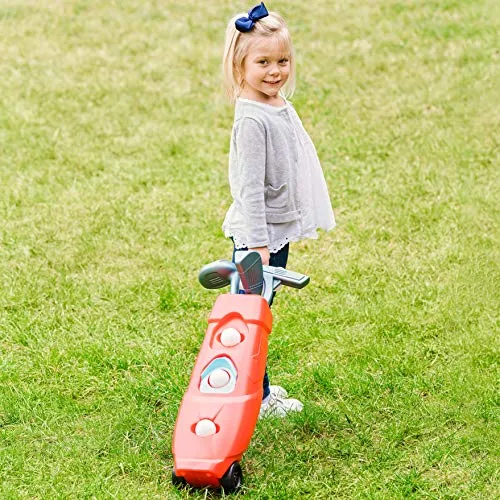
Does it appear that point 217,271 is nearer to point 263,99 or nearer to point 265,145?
point 265,145

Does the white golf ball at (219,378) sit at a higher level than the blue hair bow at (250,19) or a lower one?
lower

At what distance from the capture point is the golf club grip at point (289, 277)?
3.30 meters

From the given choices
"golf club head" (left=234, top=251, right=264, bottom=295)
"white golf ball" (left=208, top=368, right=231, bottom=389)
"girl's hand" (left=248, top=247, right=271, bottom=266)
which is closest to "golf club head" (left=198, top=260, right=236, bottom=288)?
"golf club head" (left=234, top=251, right=264, bottom=295)

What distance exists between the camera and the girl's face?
3.38m

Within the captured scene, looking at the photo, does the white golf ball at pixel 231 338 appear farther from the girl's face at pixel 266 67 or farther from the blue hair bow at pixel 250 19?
the blue hair bow at pixel 250 19

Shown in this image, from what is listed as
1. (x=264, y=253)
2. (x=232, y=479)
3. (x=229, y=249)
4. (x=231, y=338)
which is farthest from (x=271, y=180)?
(x=229, y=249)

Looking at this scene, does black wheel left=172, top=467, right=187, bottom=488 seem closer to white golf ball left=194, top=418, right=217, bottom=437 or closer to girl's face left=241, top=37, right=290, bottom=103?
white golf ball left=194, top=418, right=217, bottom=437

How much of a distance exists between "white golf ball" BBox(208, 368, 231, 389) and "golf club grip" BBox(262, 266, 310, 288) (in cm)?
37

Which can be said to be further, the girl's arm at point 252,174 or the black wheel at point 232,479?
the girl's arm at point 252,174

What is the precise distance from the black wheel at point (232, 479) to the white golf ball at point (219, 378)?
257 mm

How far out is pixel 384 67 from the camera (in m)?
7.43

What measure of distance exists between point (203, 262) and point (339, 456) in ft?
5.72

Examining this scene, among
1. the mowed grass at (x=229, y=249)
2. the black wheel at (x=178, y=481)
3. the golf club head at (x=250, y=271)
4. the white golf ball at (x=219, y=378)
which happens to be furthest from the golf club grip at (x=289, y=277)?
the black wheel at (x=178, y=481)

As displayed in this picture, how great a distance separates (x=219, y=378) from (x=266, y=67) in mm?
1061
